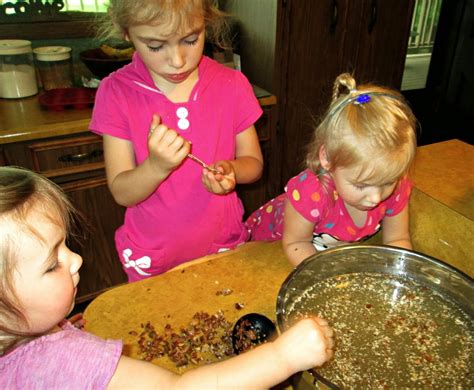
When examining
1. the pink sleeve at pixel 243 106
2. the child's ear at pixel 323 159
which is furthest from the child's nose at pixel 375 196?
the pink sleeve at pixel 243 106

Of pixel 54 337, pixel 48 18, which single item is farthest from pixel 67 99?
pixel 54 337

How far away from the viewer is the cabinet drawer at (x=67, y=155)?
1.69 m

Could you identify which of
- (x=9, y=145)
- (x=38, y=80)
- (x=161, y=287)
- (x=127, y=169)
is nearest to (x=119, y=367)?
(x=161, y=287)

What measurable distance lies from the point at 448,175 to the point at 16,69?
1720 millimetres

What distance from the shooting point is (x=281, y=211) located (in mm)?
1282

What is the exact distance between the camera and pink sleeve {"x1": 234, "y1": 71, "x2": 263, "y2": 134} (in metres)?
1.21

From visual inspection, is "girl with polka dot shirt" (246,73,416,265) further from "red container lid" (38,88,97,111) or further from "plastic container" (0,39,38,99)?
"plastic container" (0,39,38,99)

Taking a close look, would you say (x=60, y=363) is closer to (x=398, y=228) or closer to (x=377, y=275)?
(x=377, y=275)

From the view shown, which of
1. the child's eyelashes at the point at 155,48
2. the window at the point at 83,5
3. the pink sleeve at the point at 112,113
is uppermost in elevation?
the child's eyelashes at the point at 155,48

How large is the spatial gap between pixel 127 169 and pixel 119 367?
2.01 feet

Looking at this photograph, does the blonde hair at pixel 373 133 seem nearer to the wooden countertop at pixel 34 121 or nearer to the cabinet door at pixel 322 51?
the wooden countertop at pixel 34 121

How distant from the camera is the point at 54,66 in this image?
6.50ft

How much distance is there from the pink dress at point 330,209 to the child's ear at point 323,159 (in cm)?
5

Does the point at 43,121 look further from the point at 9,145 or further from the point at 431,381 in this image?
the point at 431,381
